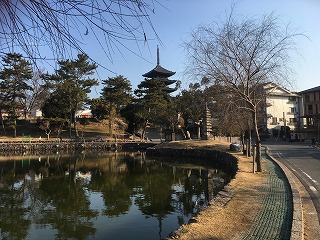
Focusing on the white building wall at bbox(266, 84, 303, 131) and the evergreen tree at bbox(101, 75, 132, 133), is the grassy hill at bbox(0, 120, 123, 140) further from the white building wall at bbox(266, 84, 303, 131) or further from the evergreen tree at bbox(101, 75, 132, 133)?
the white building wall at bbox(266, 84, 303, 131)

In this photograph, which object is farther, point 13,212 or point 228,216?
point 13,212

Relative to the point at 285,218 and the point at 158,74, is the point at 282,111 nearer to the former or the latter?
the point at 158,74

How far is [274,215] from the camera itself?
6629mm

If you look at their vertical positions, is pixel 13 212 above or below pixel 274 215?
below

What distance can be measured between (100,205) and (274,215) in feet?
23.6

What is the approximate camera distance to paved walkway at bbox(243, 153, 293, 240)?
17.8 ft

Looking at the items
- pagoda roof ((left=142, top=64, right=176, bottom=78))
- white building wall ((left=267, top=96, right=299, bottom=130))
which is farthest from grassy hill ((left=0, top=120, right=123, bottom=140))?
white building wall ((left=267, top=96, right=299, bottom=130))

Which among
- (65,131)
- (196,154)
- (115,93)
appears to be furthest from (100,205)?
(65,131)

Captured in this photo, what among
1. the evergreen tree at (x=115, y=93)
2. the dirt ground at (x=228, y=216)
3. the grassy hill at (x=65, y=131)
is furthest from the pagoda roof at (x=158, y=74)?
the dirt ground at (x=228, y=216)

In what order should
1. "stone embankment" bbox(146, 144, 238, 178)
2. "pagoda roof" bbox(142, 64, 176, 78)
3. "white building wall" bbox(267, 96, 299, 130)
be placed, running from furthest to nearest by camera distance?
"pagoda roof" bbox(142, 64, 176, 78) → "white building wall" bbox(267, 96, 299, 130) → "stone embankment" bbox(146, 144, 238, 178)

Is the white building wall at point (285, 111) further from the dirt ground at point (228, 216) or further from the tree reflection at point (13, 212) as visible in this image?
the dirt ground at point (228, 216)

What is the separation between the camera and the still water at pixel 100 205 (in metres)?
8.91

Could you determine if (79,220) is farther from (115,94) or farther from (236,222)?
(115,94)

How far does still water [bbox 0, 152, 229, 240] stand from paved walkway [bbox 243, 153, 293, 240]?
8.85 ft
